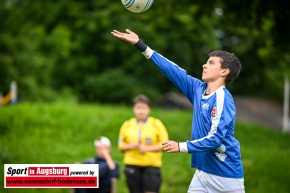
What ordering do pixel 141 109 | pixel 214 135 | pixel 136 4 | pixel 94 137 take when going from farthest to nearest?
pixel 94 137
pixel 141 109
pixel 136 4
pixel 214 135

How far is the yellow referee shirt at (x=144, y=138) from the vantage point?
9.16 metres

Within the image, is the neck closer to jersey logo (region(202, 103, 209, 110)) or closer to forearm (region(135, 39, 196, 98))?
jersey logo (region(202, 103, 209, 110))

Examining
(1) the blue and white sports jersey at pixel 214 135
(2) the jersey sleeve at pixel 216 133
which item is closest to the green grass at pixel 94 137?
(1) the blue and white sports jersey at pixel 214 135

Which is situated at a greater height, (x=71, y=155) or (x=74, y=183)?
(x=71, y=155)

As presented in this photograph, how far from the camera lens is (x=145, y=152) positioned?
902 cm

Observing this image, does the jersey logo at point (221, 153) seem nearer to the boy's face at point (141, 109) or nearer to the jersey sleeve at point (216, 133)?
the jersey sleeve at point (216, 133)

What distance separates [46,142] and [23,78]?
14.5m

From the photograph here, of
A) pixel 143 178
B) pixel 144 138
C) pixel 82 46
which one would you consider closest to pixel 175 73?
pixel 144 138

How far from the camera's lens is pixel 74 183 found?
6.02 meters

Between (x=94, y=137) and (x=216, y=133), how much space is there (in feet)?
35.7

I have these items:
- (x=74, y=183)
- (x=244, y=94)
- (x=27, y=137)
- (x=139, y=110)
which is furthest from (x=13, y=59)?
(x=244, y=94)

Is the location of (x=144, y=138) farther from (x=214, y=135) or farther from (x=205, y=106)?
(x=214, y=135)

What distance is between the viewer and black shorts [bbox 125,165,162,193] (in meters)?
9.12

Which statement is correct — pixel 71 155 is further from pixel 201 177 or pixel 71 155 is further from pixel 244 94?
pixel 244 94
